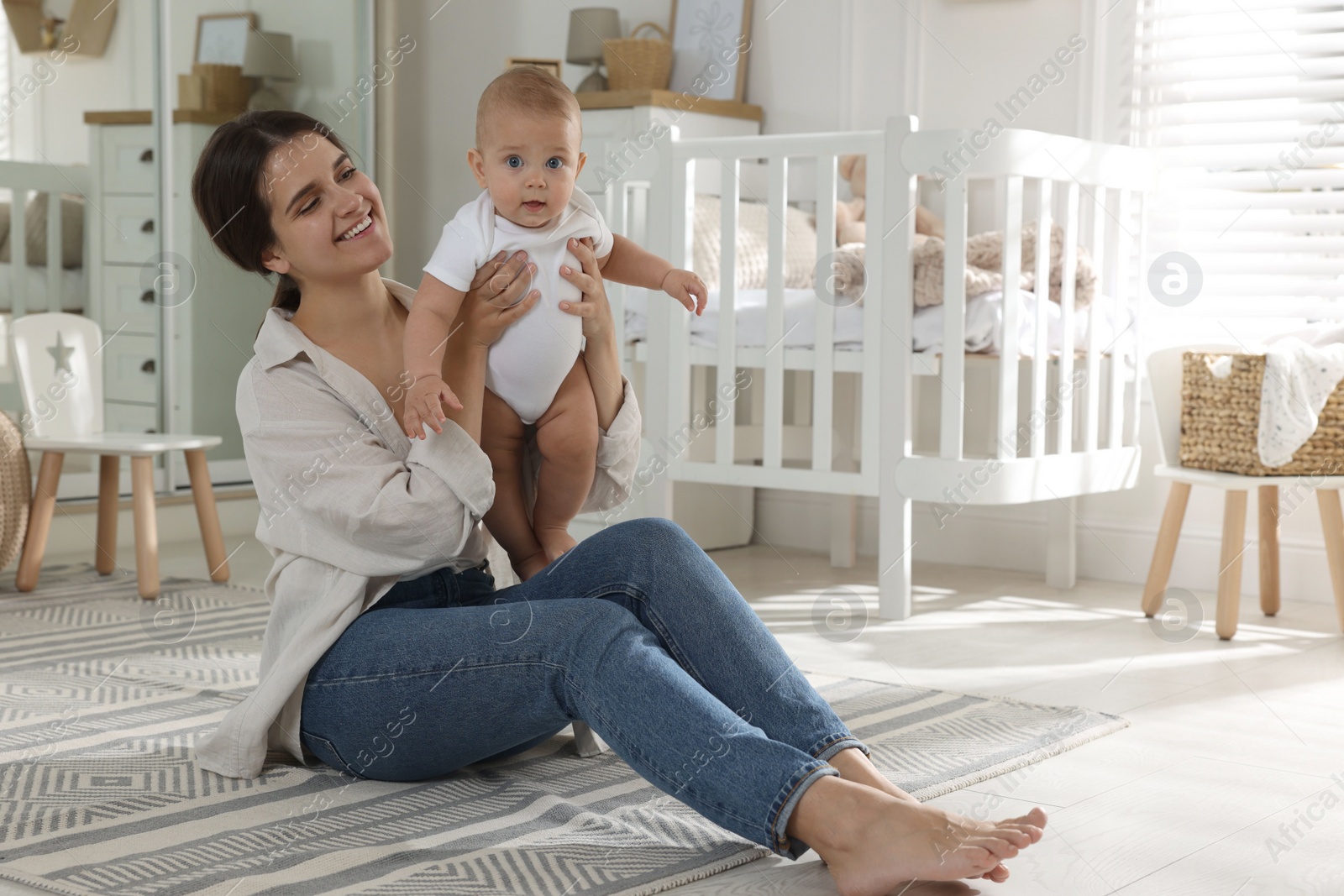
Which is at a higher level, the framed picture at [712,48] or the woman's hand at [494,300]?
the framed picture at [712,48]

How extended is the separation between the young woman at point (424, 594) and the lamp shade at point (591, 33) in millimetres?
2173

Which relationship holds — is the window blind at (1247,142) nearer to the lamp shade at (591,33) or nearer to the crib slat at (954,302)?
the crib slat at (954,302)

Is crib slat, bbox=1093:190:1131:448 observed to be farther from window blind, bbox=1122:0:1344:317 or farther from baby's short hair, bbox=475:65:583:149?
baby's short hair, bbox=475:65:583:149

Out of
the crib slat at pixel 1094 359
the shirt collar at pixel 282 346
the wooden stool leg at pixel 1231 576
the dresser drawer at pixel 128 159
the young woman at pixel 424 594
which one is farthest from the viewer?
the dresser drawer at pixel 128 159

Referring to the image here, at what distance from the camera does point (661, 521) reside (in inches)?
50.6

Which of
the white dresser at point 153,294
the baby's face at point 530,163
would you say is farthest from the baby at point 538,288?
the white dresser at point 153,294

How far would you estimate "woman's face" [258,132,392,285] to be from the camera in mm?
1324

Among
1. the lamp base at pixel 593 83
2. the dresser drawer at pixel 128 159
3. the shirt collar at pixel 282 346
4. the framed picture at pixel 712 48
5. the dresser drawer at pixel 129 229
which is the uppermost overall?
the framed picture at pixel 712 48

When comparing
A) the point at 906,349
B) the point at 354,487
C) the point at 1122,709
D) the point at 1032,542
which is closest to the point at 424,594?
the point at 354,487

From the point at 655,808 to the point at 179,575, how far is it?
6.10ft

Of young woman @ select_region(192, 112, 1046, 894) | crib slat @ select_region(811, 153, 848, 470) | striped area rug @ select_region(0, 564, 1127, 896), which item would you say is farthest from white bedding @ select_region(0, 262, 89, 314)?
young woman @ select_region(192, 112, 1046, 894)

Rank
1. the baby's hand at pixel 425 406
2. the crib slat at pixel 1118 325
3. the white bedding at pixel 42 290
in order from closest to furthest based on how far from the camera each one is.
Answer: the baby's hand at pixel 425 406 → the crib slat at pixel 1118 325 → the white bedding at pixel 42 290

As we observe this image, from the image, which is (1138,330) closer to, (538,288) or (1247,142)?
(1247,142)

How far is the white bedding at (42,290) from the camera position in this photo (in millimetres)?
3096
